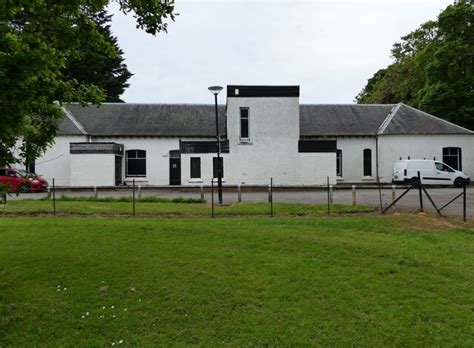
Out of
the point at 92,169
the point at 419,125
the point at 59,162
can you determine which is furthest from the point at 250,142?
the point at 59,162

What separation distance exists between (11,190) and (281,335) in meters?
3.87

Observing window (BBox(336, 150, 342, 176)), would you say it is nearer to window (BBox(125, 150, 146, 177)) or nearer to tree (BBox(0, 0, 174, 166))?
window (BBox(125, 150, 146, 177))

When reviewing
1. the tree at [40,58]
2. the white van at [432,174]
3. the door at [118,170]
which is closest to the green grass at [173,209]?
the tree at [40,58]

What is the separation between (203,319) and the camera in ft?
17.6

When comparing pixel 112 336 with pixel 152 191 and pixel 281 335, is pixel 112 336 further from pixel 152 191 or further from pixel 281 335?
pixel 152 191

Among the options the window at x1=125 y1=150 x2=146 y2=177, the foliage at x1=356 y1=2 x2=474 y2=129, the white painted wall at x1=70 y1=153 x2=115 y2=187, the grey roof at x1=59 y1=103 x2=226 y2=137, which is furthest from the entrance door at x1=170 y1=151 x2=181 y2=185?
the foliage at x1=356 y1=2 x2=474 y2=129

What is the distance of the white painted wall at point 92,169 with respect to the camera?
3044 cm

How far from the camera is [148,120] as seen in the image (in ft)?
114

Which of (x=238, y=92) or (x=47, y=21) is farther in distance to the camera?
(x=238, y=92)

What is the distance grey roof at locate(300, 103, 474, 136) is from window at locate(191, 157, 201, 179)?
920 centimetres

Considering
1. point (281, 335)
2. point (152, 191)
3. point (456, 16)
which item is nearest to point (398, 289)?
point (281, 335)

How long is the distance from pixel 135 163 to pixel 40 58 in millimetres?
29498

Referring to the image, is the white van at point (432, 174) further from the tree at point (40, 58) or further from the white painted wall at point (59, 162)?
the tree at point (40, 58)

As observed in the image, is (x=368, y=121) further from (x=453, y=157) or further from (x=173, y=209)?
(x=173, y=209)
